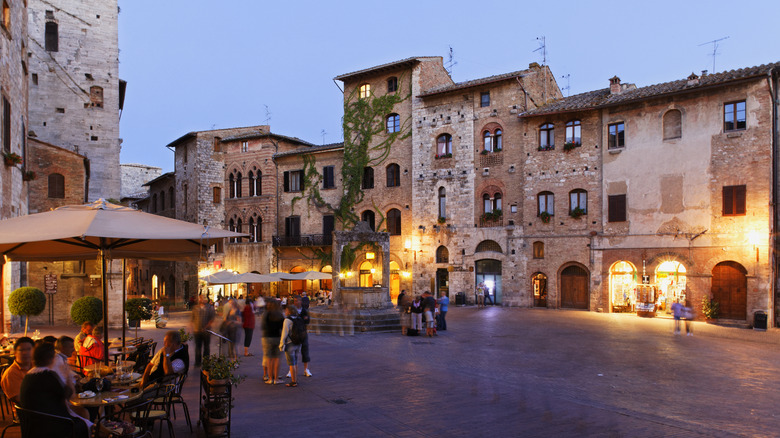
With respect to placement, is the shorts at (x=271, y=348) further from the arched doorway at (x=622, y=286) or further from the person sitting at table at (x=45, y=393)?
the arched doorway at (x=622, y=286)

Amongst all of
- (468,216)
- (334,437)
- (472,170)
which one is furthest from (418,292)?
(334,437)

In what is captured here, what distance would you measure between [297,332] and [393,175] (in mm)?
24624

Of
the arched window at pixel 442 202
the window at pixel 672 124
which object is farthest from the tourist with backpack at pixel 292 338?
the arched window at pixel 442 202

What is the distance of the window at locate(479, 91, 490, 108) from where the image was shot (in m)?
31.0

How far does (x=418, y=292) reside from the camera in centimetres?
3250

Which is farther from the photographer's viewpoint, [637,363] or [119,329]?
[119,329]

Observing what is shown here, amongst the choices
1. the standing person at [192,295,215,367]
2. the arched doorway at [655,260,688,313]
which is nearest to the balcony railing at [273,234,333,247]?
the arched doorway at [655,260,688,313]

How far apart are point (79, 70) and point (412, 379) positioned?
26.3 meters

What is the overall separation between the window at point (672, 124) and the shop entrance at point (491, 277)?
34.7 feet

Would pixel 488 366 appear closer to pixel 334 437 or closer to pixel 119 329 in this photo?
pixel 334 437

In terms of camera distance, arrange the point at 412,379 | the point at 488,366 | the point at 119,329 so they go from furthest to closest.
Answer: the point at 119,329
the point at 488,366
the point at 412,379

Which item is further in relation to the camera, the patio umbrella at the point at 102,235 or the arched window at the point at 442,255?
the arched window at the point at 442,255

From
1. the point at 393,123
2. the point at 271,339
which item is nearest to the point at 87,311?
the point at 271,339

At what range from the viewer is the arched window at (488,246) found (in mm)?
30252
